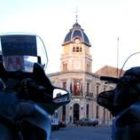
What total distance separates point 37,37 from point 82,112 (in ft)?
242

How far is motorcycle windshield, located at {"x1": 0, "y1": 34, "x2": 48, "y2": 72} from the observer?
3.29 metres

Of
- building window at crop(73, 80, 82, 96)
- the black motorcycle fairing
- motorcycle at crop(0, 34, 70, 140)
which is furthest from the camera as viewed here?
building window at crop(73, 80, 82, 96)

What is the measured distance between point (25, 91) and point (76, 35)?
77.1m

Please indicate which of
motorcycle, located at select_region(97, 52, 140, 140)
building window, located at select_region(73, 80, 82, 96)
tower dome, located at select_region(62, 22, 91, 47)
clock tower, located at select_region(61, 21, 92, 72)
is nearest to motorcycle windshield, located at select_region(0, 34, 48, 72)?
motorcycle, located at select_region(97, 52, 140, 140)

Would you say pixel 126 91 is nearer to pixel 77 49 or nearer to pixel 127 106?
pixel 127 106

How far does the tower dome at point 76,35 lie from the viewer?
79.6 meters

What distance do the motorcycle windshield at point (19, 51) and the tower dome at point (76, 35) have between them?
7578 cm

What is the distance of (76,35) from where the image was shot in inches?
3147

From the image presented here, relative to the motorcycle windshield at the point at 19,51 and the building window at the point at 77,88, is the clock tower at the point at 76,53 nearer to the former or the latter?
the building window at the point at 77,88

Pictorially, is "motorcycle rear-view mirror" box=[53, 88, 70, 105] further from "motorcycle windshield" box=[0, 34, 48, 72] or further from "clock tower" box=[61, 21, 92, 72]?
"clock tower" box=[61, 21, 92, 72]

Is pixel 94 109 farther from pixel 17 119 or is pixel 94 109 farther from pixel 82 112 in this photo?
pixel 17 119

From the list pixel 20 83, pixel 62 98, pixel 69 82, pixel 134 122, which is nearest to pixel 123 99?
pixel 134 122

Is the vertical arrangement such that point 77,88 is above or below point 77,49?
below

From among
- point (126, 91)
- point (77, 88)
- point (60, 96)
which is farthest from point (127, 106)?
point (77, 88)
